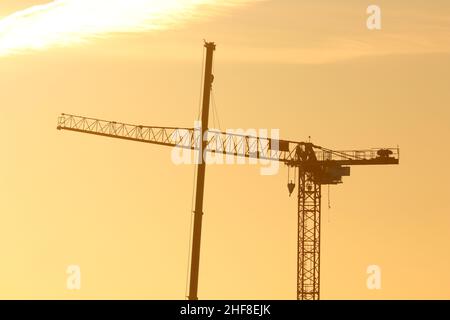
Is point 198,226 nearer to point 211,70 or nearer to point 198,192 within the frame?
point 198,192

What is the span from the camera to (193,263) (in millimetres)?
166500
